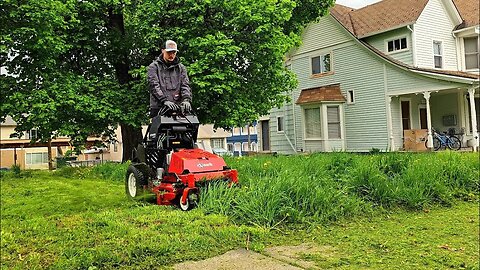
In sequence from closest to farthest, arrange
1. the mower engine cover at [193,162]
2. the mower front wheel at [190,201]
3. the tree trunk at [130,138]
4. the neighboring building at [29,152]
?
the mower front wheel at [190,201] < the mower engine cover at [193,162] < the tree trunk at [130,138] < the neighboring building at [29,152]

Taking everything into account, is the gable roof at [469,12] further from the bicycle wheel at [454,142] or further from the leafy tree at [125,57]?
the leafy tree at [125,57]

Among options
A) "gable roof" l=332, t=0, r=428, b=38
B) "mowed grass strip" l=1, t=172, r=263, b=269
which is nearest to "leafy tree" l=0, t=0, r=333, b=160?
"mowed grass strip" l=1, t=172, r=263, b=269

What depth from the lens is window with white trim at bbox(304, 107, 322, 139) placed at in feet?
68.7

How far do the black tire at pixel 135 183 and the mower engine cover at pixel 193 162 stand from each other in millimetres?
683

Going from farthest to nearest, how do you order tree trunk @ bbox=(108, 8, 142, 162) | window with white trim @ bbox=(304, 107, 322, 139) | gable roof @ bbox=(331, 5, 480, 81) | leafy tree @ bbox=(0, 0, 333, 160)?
window with white trim @ bbox=(304, 107, 322, 139) → gable roof @ bbox=(331, 5, 480, 81) → tree trunk @ bbox=(108, 8, 142, 162) → leafy tree @ bbox=(0, 0, 333, 160)

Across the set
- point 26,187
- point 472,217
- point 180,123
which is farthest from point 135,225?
point 26,187

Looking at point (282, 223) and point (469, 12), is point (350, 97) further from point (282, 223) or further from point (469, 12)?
point (282, 223)

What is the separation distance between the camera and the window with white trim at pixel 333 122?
20.7m

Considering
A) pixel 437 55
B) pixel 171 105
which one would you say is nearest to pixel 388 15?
pixel 437 55

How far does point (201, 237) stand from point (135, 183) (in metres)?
2.73

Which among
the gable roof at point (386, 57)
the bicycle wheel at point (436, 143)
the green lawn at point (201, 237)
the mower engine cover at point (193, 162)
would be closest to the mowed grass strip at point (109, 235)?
the green lawn at point (201, 237)

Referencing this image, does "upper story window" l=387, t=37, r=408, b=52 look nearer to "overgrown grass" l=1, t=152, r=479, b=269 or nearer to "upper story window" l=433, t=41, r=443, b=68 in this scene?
"upper story window" l=433, t=41, r=443, b=68

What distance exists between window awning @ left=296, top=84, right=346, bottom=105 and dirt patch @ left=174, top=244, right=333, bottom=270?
17.0 metres

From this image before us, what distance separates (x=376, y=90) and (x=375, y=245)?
16.6m
